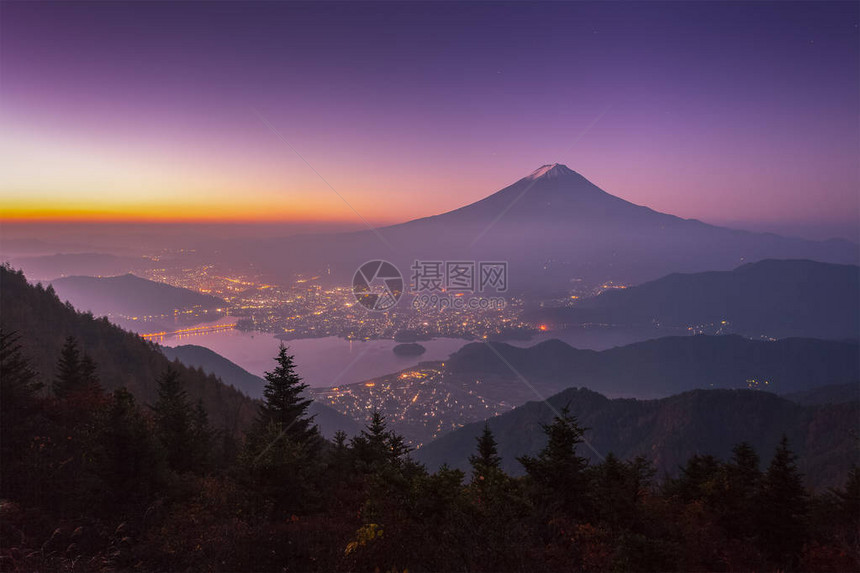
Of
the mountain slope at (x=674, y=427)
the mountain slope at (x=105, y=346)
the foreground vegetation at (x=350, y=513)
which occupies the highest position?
the foreground vegetation at (x=350, y=513)

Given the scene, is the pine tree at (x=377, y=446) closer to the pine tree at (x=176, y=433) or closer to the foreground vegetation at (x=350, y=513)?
the foreground vegetation at (x=350, y=513)

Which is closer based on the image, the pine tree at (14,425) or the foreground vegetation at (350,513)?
the foreground vegetation at (350,513)

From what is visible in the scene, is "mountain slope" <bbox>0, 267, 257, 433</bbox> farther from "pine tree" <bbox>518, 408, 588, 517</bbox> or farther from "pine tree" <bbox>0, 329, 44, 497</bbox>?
"pine tree" <bbox>518, 408, 588, 517</bbox>

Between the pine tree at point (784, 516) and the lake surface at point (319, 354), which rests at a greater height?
the pine tree at point (784, 516)

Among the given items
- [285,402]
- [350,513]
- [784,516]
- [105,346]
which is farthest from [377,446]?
[105,346]

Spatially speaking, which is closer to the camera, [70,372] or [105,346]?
[70,372]

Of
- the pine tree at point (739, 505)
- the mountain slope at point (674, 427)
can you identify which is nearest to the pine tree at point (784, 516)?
the pine tree at point (739, 505)

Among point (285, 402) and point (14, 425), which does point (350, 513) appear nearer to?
point (285, 402)
